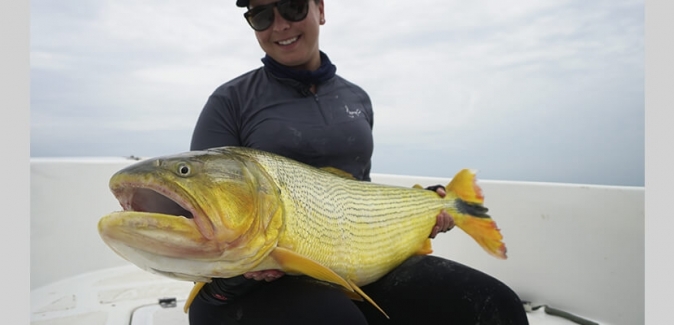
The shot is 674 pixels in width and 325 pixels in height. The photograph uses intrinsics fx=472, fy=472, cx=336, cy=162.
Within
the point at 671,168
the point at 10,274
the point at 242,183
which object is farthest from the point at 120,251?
the point at 671,168

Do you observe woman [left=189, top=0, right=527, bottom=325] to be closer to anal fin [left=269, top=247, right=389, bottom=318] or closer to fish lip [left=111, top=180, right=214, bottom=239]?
anal fin [left=269, top=247, right=389, bottom=318]

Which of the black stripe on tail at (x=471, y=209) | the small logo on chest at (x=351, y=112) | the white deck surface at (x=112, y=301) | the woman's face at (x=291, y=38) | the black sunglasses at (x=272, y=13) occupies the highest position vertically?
the black sunglasses at (x=272, y=13)

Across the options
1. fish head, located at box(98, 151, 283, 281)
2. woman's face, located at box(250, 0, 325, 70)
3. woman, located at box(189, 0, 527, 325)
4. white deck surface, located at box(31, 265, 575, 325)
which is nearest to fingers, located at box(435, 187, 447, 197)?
woman, located at box(189, 0, 527, 325)

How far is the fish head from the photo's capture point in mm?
1303

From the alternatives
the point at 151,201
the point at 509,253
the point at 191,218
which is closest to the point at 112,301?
the point at 151,201

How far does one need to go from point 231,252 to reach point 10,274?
4.20ft

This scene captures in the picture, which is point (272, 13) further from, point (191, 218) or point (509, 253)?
point (509, 253)

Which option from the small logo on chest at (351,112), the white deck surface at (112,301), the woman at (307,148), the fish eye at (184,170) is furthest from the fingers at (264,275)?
the white deck surface at (112,301)

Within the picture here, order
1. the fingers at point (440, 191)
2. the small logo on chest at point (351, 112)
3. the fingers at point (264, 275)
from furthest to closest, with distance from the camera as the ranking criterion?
1. the fingers at point (440, 191)
2. the small logo on chest at point (351, 112)
3. the fingers at point (264, 275)

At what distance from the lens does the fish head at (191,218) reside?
130cm

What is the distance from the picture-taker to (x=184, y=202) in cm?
136

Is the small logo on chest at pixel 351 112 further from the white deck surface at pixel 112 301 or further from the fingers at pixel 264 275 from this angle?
the white deck surface at pixel 112 301

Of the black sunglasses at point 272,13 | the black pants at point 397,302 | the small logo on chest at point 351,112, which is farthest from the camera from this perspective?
the small logo on chest at point 351,112

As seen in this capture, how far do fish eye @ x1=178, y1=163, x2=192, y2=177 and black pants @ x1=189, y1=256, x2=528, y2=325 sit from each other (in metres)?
0.67
